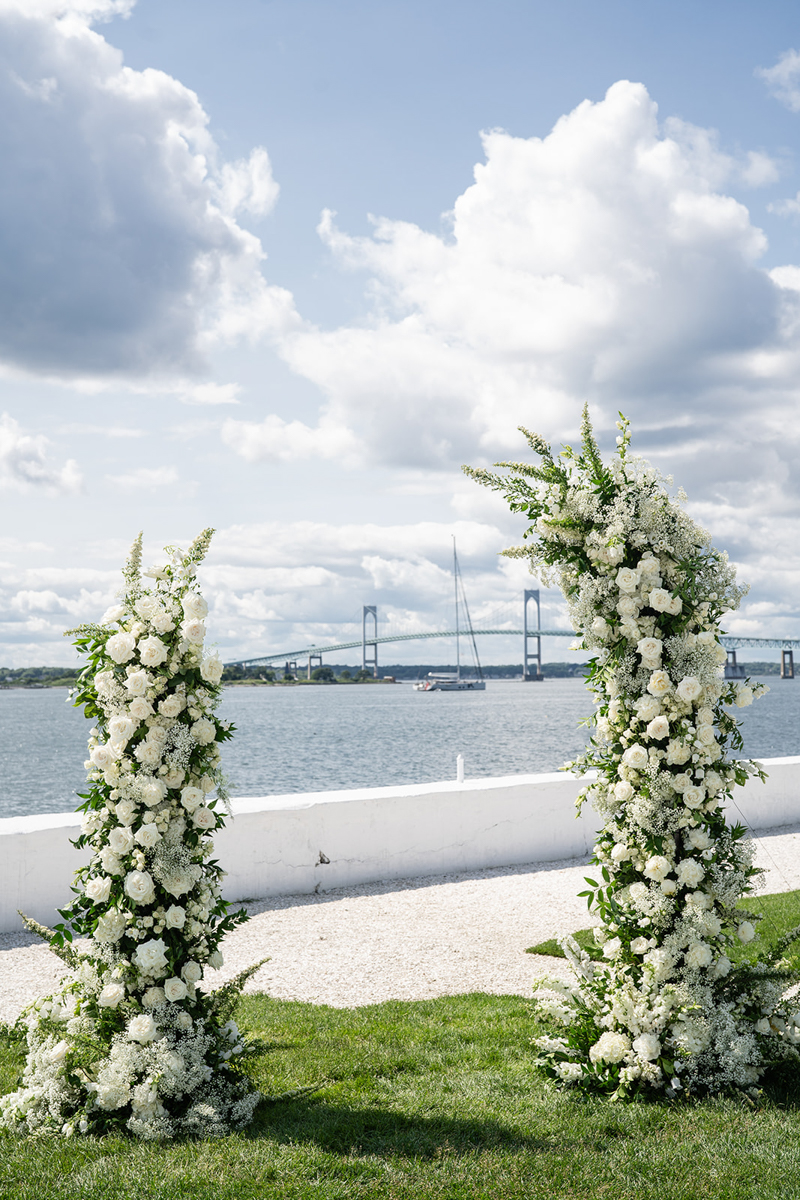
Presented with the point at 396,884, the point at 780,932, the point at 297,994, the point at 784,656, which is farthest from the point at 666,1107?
the point at 784,656

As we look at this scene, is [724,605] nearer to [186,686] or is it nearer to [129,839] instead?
[186,686]

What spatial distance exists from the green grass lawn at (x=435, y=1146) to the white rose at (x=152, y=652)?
5.34 ft

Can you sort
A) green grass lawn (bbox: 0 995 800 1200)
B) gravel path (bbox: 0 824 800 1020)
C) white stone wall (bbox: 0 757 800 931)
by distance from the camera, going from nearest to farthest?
green grass lawn (bbox: 0 995 800 1200)
gravel path (bbox: 0 824 800 1020)
white stone wall (bbox: 0 757 800 931)

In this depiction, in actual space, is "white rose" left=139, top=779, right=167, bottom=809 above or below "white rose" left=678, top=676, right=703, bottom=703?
below

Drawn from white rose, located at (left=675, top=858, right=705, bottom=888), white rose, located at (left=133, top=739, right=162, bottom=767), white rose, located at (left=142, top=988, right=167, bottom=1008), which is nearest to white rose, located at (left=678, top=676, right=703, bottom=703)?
white rose, located at (left=675, top=858, right=705, bottom=888)

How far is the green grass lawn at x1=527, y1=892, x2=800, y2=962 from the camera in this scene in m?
5.57

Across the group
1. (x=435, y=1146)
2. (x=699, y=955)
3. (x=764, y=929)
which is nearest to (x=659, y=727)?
(x=699, y=955)

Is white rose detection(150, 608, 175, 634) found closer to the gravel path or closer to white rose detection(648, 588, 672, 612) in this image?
white rose detection(648, 588, 672, 612)

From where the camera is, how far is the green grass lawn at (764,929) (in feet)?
18.3

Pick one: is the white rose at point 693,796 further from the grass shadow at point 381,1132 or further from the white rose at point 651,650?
the grass shadow at point 381,1132

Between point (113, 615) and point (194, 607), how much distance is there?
0.33 meters

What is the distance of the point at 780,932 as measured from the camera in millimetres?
5844

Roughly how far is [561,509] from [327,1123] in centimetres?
248

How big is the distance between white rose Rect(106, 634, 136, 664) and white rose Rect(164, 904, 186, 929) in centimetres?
90
